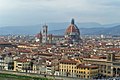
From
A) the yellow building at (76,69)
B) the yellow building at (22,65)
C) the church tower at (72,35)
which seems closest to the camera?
the yellow building at (76,69)

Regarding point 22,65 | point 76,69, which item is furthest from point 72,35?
point 76,69

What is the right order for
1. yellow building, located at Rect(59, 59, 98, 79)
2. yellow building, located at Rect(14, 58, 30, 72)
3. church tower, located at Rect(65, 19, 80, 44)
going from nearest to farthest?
yellow building, located at Rect(59, 59, 98, 79) < yellow building, located at Rect(14, 58, 30, 72) < church tower, located at Rect(65, 19, 80, 44)

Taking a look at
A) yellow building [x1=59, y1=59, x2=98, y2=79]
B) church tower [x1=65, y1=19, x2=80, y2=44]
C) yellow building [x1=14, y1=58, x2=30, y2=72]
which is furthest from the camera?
church tower [x1=65, y1=19, x2=80, y2=44]

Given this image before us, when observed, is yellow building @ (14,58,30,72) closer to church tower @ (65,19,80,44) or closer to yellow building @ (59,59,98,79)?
yellow building @ (59,59,98,79)

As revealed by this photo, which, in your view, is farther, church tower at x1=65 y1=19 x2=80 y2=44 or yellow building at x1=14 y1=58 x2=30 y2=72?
church tower at x1=65 y1=19 x2=80 y2=44

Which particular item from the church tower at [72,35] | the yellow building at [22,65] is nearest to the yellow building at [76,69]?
the yellow building at [22,65]

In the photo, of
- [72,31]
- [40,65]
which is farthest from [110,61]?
[72,31]

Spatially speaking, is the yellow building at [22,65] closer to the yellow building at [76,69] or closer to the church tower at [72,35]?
the yellow building at [76,69]

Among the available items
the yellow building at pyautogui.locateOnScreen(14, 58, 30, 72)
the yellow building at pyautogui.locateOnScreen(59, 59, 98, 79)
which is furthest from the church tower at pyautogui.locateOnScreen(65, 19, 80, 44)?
the yellow building at pyautogui.locateOnScreen(59, 59, 98, 79)

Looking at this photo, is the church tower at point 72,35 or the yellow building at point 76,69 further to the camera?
the church tower at point 72,35
